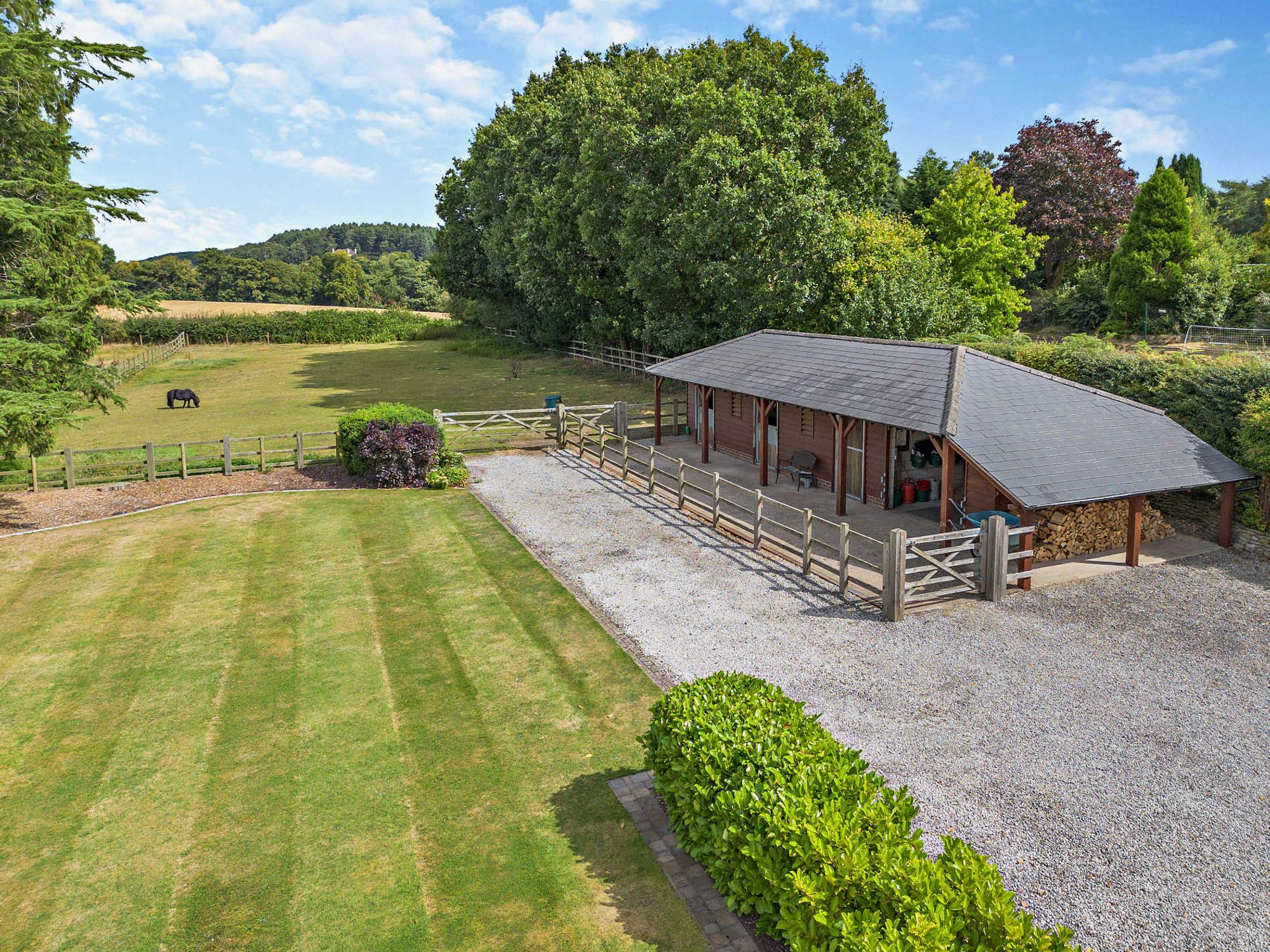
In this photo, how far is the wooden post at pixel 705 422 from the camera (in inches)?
989

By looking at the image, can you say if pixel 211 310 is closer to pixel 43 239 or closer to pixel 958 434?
pixel 43 239

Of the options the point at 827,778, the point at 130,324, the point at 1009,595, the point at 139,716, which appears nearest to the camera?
the point at 827,778

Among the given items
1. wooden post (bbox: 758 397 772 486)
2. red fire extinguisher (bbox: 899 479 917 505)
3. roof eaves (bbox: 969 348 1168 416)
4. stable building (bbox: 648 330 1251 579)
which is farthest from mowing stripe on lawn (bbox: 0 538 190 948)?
roof eaves (bbox: 969 348 1168 416)

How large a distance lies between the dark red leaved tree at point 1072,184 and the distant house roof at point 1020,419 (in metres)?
39.7

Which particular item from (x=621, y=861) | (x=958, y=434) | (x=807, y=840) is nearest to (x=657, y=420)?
(x=958, y=434)

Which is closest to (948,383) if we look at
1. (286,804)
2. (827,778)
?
(827,778)

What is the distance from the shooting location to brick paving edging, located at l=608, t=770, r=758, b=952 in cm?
704

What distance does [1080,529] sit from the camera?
16.4 m

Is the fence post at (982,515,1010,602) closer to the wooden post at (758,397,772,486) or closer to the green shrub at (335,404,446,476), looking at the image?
the wooden post at (758,397,772,486)

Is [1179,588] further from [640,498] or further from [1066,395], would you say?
[640,498]

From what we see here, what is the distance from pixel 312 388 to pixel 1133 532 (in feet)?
131

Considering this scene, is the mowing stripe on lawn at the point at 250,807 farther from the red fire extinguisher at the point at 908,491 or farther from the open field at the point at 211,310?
the open field at the point at 211,310

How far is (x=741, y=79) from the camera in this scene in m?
33.4

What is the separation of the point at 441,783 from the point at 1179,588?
12.9 meters
